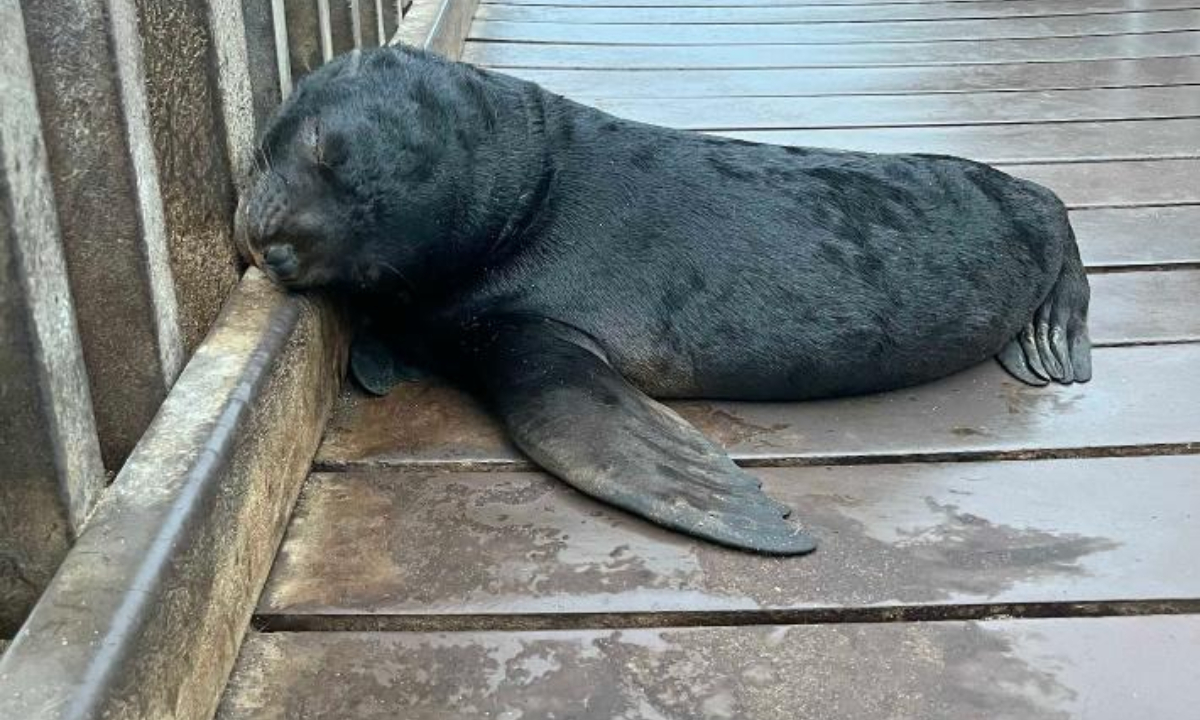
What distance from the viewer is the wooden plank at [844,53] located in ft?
14.3

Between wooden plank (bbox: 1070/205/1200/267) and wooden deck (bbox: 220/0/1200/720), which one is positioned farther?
wooden plank (bbox: 1070/205/1200/267)

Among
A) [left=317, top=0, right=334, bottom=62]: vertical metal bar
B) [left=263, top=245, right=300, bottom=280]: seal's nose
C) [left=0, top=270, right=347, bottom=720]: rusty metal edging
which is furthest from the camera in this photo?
[left=317, top=0, right=334, bottom=62]: vertical metal bar

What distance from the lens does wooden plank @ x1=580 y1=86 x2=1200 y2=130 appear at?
3.76m

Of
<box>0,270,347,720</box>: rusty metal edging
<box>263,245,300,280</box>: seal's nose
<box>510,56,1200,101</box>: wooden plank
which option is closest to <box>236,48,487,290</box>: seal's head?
<box>263,245,300,280</box>: seal's nose

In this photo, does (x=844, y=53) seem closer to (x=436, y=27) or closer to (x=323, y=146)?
(x=436, y=27)

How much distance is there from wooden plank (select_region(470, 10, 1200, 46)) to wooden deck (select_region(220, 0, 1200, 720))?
2.02 metres

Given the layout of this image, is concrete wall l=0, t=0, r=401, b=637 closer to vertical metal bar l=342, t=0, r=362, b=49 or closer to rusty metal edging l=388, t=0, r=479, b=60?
vertical metal bar l=342, t=0, r=362, b=49

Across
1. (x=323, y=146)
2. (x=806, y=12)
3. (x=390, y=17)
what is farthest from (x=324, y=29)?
A: (x=806, y=12)

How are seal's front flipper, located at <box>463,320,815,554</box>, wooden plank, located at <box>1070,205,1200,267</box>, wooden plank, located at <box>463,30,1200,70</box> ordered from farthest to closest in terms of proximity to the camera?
wooden plank, located at <box>463,30,1200,70</box> < wooden plank, located at <box>1070,205,1200,267</box> < seal's front flipper, located at <box>463,320,815,554</box>

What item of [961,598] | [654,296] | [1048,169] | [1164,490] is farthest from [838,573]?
[1048,169]

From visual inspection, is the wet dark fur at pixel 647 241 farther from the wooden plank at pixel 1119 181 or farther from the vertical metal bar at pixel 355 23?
the wooden plank at pixel 1119 181

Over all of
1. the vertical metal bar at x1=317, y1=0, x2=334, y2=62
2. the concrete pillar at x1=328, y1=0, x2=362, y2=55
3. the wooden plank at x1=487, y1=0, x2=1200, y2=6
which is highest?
the vertical metal bar at x1=317, y1=0, x2=334, y2=62

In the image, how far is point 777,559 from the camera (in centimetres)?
182

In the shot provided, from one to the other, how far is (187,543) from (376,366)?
0.87 meters
